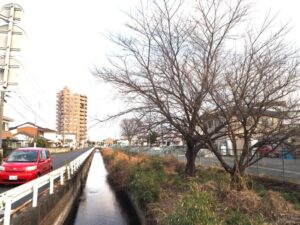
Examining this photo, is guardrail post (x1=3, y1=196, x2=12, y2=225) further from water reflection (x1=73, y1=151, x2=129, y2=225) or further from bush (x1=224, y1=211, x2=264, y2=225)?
water reflection (x1=73, y1=151, x2=129, y2=225)

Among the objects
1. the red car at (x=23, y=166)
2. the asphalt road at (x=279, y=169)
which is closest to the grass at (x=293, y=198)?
the asphalt road at (x=279, y=169)

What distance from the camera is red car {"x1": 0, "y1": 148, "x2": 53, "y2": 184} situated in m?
14.8

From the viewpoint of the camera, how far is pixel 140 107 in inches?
511

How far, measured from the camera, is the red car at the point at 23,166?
48.4 feet

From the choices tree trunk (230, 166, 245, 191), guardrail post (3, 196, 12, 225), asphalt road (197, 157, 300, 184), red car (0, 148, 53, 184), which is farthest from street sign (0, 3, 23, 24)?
asphalt road (197, 157, 300, 184)

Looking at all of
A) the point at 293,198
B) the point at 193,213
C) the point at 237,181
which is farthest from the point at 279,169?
the point at 193,213

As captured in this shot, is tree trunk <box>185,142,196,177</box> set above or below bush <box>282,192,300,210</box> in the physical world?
above

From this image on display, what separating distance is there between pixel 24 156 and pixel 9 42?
1309 cm

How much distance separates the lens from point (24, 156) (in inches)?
653

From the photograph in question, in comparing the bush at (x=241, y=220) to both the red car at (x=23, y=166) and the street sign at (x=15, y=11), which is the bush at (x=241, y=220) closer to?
the street sign at (x=15, y=11)

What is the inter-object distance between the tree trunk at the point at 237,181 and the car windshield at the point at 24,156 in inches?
378

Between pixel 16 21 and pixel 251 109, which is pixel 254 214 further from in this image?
pixel 16 21

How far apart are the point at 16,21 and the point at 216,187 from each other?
794cm

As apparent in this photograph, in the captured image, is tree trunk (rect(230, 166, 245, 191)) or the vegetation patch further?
tree trunk (rect(230, 166, 245, 191))
